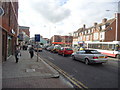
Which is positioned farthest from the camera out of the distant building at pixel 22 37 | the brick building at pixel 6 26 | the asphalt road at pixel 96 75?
the distant building at pixel 22 37

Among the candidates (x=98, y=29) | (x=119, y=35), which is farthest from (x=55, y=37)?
(x=119, y=35)

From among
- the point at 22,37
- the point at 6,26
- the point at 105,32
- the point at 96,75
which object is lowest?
the point at 96,75

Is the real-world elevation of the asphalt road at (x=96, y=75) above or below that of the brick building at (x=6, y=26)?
below

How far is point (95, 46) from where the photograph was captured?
19.9 metres

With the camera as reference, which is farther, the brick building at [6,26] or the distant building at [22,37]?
the distant building at [22,37]

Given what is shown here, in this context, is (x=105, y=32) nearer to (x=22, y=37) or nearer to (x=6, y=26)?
(x=22, y=37)

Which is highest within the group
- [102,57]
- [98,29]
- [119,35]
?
[98,29]

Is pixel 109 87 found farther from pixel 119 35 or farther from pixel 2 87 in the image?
pixel 119 35

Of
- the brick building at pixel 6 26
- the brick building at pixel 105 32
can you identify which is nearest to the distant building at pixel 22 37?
the brick building at pixel 6 26

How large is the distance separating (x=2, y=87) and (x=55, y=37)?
3397 inches

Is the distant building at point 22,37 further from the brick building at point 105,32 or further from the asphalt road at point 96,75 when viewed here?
the brick building at point 105,32

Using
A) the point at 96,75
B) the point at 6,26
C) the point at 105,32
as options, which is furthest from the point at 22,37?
the point at 105,32

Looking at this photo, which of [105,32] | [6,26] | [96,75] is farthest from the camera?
[105,32]

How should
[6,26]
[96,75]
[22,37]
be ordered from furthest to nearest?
[22,37] → [6,26] → [96,75]
